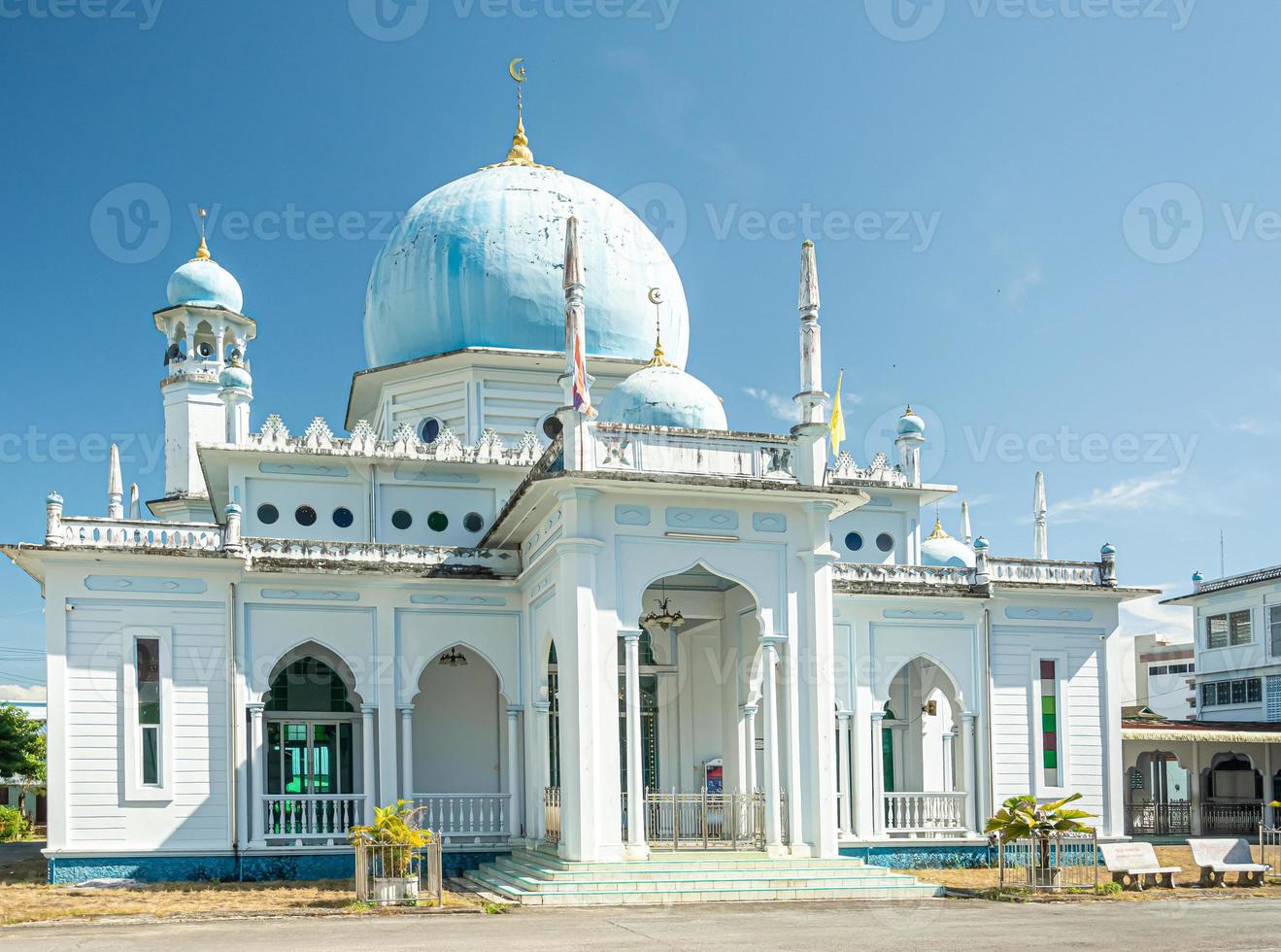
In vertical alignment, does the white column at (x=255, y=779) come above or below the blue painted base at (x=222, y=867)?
above

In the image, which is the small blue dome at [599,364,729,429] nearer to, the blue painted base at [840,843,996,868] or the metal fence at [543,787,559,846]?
the metal fence at [543,787,559,846]

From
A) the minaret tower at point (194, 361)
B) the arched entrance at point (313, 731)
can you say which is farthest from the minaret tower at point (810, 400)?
the minaret tower at point (194, 361)

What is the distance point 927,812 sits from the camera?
26.5 meters

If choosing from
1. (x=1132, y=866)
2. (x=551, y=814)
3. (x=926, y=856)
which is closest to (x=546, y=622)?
(x=551, y=814)

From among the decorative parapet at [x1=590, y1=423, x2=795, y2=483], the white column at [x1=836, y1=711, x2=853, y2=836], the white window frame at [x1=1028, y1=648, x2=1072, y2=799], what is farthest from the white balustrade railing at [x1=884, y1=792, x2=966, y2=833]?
the decorative parapet at [x1=590, y1=423, x2=795, y2=483]

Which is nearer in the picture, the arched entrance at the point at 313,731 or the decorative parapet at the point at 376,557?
the decorative parapet at the point at 376,557

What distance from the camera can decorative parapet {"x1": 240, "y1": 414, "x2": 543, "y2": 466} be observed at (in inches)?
1055

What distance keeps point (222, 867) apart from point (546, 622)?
674 cm

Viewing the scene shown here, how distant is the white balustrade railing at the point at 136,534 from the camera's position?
23000mm

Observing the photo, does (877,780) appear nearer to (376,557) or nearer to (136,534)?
(376,557)

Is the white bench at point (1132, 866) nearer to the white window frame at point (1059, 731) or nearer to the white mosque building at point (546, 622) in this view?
the white mosque building at point (546, 622)

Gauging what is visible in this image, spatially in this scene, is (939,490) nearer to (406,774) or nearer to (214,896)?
(406,774)

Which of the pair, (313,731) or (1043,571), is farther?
(1043,571)

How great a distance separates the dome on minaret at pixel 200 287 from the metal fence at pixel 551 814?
18160mm
